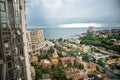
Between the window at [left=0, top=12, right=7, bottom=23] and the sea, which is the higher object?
the window at [left=0, top=12, right=7, bottom=23]

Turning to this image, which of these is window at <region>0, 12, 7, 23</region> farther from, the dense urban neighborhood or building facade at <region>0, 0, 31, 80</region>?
the dense urban neighborhood

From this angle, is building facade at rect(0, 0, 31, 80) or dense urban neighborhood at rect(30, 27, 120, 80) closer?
building facade at rect(0, 0, 31, 80)

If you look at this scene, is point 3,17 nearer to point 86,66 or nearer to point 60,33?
point 86,66

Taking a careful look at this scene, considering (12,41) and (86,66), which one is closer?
(12,41)

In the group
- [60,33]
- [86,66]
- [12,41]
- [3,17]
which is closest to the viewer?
[3,17]

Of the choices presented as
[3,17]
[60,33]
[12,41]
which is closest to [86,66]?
[12,41]

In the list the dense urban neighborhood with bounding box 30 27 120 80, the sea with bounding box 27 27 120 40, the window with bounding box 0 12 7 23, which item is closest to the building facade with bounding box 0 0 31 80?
the window with bounding box 0 12 7 23

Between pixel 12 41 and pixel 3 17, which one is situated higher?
pixel 3 17

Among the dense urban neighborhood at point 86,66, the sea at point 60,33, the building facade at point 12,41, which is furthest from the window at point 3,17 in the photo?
the sea at point 60,33

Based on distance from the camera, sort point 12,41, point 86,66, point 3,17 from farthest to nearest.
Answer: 1. point 86,66
2. point 12,41
3. point 3,17
